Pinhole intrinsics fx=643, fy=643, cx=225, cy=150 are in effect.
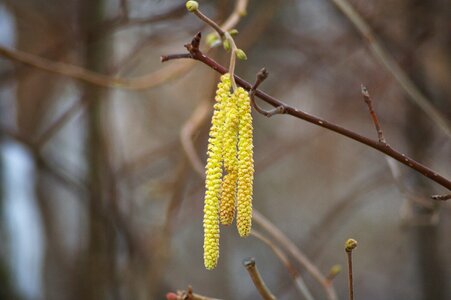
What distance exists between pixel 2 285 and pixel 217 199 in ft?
5.00

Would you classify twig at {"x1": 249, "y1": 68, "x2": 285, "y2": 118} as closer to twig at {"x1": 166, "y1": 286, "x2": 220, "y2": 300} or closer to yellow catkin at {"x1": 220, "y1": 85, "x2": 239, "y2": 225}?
yellow catkin at {"x1": 220, "y1": 85, "x2": 239, "y2": 225}

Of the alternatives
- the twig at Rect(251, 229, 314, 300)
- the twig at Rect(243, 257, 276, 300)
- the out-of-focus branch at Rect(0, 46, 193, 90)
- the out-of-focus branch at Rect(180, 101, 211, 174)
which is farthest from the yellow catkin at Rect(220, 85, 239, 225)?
the out-of-focus branch at Rect(0, 46, 193, 90)

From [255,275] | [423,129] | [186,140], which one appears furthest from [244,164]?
[423,129]

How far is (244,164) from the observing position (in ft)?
2.03

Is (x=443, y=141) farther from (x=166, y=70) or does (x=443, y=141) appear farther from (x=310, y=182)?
(x=310, y=182)

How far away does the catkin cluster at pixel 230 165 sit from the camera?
2.02ft

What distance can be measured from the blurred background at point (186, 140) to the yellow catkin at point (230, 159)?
0.49m

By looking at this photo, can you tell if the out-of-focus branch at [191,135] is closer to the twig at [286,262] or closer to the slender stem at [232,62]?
the twig at [286,262]

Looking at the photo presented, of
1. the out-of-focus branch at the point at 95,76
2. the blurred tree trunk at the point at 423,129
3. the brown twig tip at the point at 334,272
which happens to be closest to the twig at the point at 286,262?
the brown twig tip at the point at 334,272

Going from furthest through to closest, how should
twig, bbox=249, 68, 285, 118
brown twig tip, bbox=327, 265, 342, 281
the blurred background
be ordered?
the blurred background
brown twig tip, bbox=327, 265, 342, 281
twig, bbox=249, 68, 285, 118

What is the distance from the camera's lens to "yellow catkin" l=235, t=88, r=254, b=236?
62 centimetres

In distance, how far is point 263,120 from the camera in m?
3.34

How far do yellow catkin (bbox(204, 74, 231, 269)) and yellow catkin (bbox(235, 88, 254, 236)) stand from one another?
2 cm

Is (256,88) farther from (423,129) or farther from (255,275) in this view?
(423,129)
